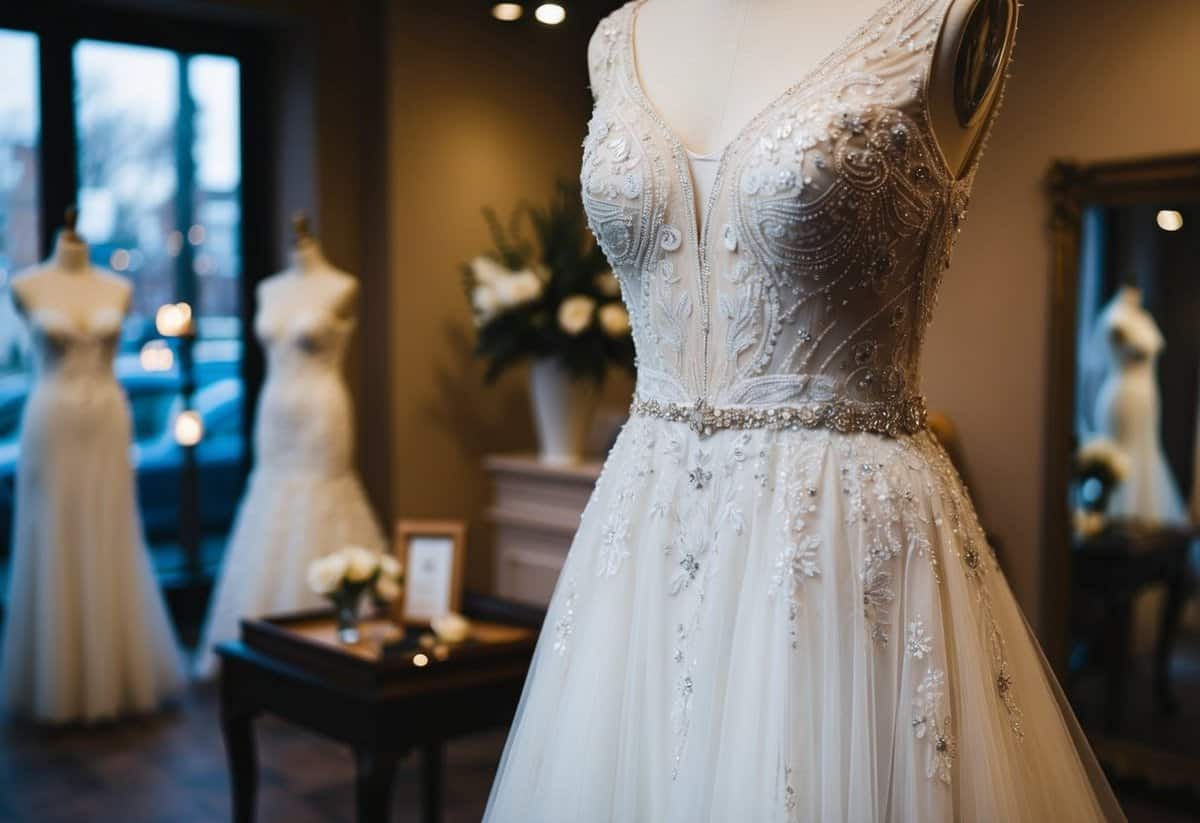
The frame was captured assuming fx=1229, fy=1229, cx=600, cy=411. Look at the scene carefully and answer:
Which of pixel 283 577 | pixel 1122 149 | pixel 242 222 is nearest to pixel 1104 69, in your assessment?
pixel 1122 149

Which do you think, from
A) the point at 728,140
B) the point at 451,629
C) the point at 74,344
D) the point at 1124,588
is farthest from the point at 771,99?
the point at 74,344

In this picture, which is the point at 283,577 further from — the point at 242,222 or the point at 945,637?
the point at 945,637

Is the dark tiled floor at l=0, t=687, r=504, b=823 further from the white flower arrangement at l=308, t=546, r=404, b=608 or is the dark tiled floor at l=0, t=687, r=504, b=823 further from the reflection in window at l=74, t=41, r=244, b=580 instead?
the reflection in window at l=74, t=41, r=244, b=580

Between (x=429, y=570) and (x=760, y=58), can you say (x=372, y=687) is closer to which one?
(x=429, y=570)

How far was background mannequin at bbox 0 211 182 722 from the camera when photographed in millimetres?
4164

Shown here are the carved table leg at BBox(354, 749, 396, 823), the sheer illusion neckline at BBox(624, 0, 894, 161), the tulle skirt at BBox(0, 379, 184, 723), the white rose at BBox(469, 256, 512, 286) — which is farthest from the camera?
the white rose at BBox(469, 256, 512, 286)

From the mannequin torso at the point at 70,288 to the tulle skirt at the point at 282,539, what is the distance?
2.88 ft

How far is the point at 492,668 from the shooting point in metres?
2.55

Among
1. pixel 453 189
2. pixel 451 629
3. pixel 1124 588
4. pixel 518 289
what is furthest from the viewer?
pixel 453 189

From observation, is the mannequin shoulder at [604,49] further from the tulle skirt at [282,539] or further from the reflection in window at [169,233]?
the reflection in window at [169,233]

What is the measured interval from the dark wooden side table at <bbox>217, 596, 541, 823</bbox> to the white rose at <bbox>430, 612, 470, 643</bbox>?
0.10 feet

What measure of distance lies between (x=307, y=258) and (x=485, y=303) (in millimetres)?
704

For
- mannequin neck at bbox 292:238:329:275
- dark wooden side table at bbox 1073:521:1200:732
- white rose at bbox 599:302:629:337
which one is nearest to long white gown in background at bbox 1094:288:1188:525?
dark wooden side table at bbox 1073:521:1200:732

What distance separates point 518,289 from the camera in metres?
4.79
